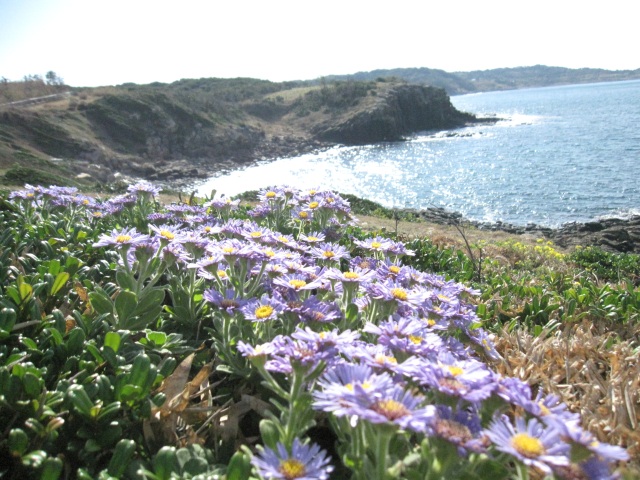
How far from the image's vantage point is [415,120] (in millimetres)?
83875

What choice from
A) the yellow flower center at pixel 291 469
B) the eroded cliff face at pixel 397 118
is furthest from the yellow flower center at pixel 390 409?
the eroded cliff face at pixel 397 118

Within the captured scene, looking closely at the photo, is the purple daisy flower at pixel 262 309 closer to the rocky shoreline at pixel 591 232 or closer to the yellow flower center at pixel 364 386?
the yellow flower center at pixel 364 386

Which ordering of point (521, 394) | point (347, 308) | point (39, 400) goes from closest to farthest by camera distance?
1. point (521, 394)
2. point (39, 400)
3. point (347, 308)

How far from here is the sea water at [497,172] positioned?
2823 cm

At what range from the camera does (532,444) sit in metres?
1.20

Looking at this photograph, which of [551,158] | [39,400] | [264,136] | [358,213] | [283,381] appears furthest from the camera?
[264,136]

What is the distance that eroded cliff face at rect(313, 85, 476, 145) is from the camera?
72125mm

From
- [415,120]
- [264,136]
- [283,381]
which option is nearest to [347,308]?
[283,381]

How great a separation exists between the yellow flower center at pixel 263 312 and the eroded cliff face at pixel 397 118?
2786 inches

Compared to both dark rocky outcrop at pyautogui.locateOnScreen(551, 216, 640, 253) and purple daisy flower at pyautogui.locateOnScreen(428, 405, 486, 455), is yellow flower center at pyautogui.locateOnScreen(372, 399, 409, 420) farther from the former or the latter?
dark rocky outcrop at pyautogui.locateOnScreen(551, 216, 640, 253)

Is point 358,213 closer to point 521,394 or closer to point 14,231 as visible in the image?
point 14,231

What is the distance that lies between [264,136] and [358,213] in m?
52.4

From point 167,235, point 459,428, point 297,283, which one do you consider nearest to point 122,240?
point 167,235

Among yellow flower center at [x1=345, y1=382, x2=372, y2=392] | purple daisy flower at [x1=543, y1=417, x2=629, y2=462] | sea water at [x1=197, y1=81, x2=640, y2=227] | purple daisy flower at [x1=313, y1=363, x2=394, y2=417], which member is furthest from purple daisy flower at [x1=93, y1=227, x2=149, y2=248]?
sea water at [x1=197, y1=81, x2=640, y2=227]
